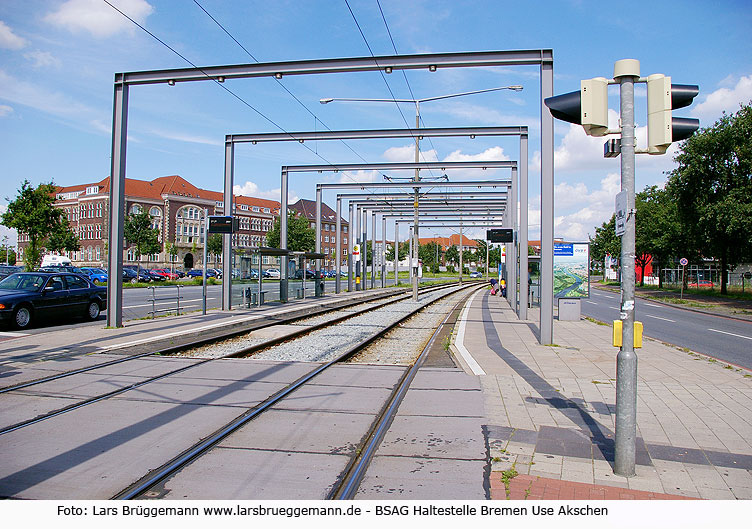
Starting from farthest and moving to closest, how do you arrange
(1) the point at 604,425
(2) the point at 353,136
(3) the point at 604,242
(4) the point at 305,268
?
1. (3) the point at 604,242
2. (4) the point at 305,268
3. (2) the point at 353,136
4. (1) the point at 604,425

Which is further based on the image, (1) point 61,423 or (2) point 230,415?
(2) point 230,415

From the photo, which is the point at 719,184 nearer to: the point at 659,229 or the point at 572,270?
the point at 572,270

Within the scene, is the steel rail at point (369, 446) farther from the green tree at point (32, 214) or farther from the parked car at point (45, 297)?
the green tree at point (32, 214)

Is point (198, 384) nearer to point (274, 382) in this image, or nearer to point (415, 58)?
point (274, 382)

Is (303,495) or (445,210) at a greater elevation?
(445,210)

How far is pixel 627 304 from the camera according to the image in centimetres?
488

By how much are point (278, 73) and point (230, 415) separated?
1063 cm

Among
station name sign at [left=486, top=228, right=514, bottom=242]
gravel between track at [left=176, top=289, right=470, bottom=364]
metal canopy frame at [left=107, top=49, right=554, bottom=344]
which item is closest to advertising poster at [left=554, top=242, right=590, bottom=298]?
station name sign at [left=486, top=228, right=514, bottom=242]

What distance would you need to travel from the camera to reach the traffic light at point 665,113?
4.84m

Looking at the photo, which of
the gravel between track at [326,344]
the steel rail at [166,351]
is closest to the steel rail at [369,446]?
the gravel between track at [326,344]

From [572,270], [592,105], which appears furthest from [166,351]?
[572,270]

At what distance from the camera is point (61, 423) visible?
5.98 m

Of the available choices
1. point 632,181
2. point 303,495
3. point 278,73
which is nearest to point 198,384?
point 303,495

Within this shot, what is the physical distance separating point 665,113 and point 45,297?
16.1 meters
